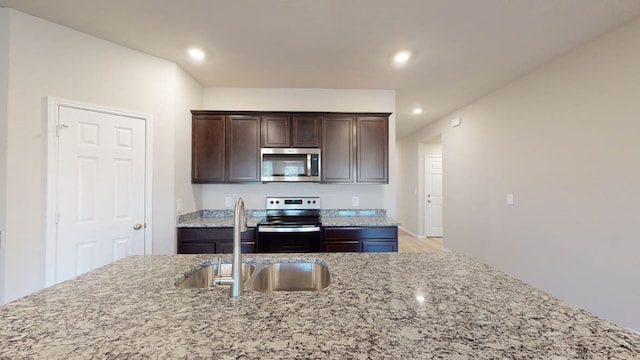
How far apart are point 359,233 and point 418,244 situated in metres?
3.05

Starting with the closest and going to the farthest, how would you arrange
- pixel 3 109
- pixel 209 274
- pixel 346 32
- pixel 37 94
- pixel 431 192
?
1. pixel 209 274
2. pixel 3 109
3. pixel 37 94
4. pixel 346 32
5. pixel 431 192

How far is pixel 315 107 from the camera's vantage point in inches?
140

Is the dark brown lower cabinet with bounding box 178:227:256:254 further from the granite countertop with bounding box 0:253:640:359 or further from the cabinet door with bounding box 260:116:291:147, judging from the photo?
the granite countertop with bounding box 0:253:640:359

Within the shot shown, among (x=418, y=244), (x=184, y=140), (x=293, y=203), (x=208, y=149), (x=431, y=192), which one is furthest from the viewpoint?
(x=431, y=192)

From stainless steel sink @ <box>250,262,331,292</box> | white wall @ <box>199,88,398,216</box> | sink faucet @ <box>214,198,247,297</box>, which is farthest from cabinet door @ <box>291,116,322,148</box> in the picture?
sink faucet @ <box>214,198,247,297</box>

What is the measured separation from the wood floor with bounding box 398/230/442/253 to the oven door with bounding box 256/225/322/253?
257 cm

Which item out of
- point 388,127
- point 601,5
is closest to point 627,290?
point 601,5

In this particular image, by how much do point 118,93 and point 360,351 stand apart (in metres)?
3.02

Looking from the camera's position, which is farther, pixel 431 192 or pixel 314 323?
pixel 431 192

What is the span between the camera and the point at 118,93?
2512mm

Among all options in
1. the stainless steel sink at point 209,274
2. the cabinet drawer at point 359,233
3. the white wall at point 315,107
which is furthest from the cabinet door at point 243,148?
the stainless steel sink at point 209,274

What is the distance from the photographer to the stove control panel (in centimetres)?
345

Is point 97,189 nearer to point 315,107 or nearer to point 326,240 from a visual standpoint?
point 326,240

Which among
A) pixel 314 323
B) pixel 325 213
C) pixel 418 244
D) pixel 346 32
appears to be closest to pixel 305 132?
pixel 325 213
